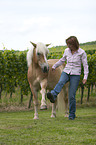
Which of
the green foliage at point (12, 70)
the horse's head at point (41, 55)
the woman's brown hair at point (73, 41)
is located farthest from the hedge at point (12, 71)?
the woman's brown hair at point (73, 41)

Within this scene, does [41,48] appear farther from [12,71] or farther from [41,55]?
[12,71]

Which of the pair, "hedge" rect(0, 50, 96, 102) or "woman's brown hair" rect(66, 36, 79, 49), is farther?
"hedge" rect(0, 50, 96, 102)

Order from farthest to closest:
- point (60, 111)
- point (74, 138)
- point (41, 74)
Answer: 1. point (60, 111)
2. point (41, 74)
3. point (74, 138)

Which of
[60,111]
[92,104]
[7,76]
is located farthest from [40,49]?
[92,104]

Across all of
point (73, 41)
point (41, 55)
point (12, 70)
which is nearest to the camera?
point (73, 41)

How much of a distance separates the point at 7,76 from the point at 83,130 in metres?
10.1

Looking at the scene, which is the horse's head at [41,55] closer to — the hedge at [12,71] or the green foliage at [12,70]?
the hedge at [12,71]

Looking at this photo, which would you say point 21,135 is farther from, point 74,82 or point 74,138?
point 74,82

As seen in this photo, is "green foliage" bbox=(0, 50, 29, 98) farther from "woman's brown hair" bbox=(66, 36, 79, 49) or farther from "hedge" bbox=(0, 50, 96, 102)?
"woman's brown hair" bbox=(66, 36, 79, 49)

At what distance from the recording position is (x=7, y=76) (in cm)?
1403

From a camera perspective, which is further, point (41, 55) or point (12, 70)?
point (12, 70)

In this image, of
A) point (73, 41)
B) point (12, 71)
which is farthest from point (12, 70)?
point (73, 41)

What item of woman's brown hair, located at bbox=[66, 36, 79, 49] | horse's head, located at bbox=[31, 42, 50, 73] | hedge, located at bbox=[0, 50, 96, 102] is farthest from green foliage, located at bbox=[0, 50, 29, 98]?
woman's brown hair, located at bbox=[66, 36, 79, 49]

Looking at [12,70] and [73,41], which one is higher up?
[73,41]
